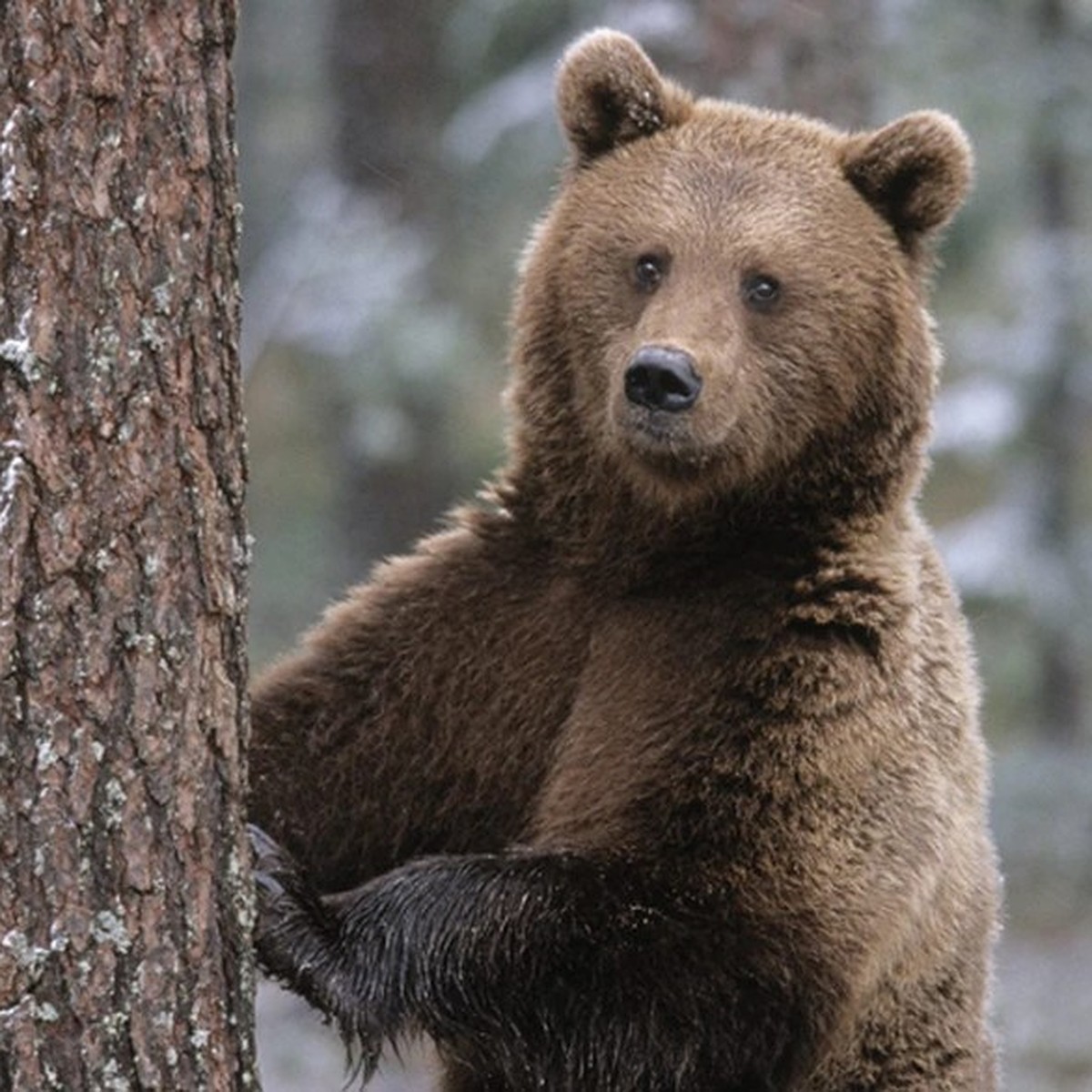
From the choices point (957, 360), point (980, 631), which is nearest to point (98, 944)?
point (980, 631)

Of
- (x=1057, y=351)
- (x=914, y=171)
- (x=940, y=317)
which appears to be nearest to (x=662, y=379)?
(x=914, y=171)

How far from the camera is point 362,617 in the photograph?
193 inches

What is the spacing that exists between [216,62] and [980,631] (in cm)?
1241

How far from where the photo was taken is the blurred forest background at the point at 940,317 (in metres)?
12.1

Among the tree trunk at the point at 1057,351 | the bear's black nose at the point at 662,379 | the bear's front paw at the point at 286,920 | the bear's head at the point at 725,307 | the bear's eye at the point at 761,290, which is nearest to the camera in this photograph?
the bear's front paw at the point at 286,920

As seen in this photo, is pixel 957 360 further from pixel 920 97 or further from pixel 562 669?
pixel 562 669

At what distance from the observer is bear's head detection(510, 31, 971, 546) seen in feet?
15.3

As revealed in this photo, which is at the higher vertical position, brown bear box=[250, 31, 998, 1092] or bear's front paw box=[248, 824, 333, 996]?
brown bear box=[250, 31, 998, 1092]

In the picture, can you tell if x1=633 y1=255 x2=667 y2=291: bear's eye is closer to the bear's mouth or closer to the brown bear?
the brown bear

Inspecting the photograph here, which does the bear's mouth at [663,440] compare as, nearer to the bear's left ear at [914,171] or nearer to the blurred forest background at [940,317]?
the bear's left ear at [914,171]

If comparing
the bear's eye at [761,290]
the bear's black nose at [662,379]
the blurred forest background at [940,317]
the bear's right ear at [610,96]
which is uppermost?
the bear's right ear at [610,96]

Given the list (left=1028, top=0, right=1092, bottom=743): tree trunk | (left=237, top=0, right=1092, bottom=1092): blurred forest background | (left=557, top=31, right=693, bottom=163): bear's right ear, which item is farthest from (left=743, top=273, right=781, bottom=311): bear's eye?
(left=1028, top=0, right=1092, bottom=743): tree trunk

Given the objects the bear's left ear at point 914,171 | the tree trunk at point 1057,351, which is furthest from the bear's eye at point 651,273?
the tree trunk at point 1057,351

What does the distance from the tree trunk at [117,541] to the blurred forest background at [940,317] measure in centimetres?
756
